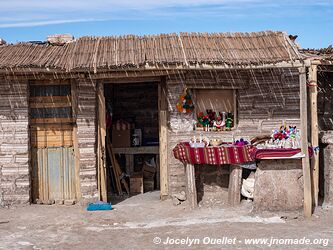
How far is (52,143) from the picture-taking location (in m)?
10.6

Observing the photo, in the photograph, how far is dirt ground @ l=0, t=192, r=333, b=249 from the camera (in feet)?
25.5

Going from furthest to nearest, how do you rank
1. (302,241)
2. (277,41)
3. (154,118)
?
1. (154,118)
2. (277,41)
3. (302,241)

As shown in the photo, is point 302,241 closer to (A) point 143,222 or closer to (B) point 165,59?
(A) point 143,222

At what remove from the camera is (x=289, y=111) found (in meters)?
10.6

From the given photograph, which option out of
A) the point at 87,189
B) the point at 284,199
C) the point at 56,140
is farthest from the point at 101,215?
the point at 284,199

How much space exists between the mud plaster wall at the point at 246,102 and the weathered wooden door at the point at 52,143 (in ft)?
7.46

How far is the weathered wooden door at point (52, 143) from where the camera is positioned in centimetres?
1045

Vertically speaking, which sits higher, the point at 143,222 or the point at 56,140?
the point at 56,140

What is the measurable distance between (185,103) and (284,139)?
2.27 metres

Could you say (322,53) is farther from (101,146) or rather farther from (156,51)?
(101,146)

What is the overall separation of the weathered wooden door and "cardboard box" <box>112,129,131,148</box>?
2217 millimetres

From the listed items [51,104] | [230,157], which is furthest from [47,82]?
[230,157]

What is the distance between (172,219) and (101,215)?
151 centimetres

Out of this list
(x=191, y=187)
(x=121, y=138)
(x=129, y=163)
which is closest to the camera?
(x=191, y=187)
